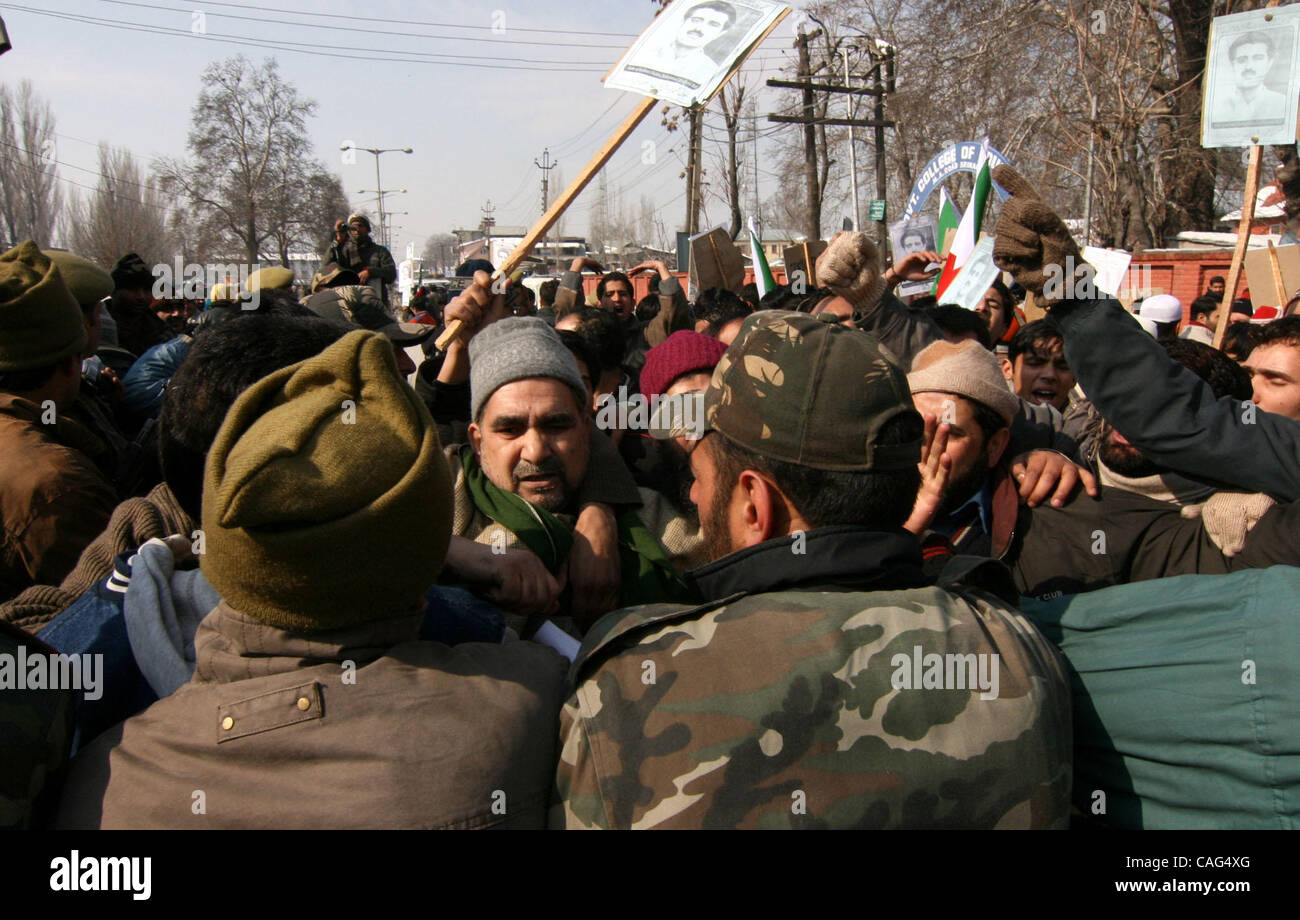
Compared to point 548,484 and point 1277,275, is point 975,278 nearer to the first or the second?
point 1277,275

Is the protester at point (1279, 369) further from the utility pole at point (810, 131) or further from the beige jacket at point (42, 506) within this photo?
the utility pole at point (810, 131)

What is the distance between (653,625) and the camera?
4.80ft

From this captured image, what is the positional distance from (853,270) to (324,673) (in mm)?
3712

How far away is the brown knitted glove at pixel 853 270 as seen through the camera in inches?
175

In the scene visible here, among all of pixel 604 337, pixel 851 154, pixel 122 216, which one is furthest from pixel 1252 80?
pixel 122 216

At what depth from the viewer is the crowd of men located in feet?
4.24

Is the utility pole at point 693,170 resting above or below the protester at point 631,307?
above

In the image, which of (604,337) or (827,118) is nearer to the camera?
(604,337)

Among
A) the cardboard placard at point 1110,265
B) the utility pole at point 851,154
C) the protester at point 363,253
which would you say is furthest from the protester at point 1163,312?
the utility pole at point 851,154

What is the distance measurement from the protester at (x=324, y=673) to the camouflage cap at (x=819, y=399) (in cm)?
62

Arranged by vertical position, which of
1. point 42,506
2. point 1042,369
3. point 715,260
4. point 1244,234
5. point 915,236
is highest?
point 915,236

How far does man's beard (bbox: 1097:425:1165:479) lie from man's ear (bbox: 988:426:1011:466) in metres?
0.28

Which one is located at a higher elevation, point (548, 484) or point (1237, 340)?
point (1237, 340)
